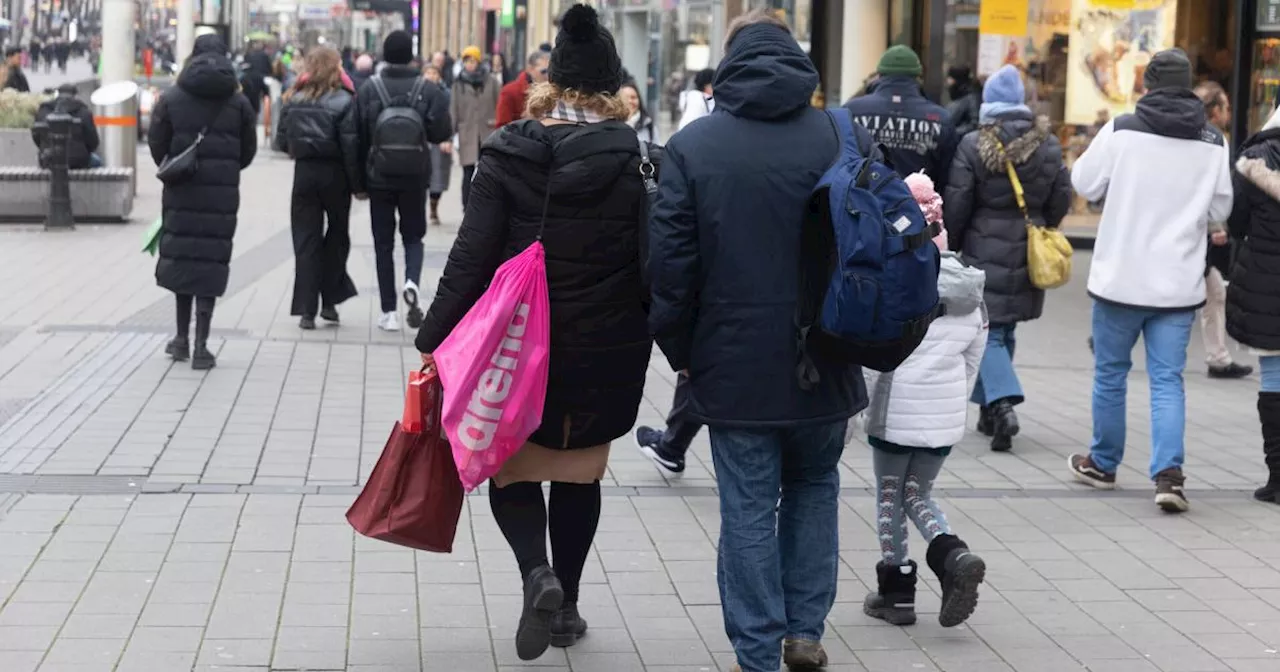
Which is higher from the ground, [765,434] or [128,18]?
[128,18]

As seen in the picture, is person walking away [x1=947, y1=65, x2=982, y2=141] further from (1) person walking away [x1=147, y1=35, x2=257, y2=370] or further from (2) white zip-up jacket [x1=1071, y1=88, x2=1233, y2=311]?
(1) person walking away [x1=147, y1=35, x2=257, y2=370]

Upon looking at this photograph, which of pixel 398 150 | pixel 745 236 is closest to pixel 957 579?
pixel 745 236

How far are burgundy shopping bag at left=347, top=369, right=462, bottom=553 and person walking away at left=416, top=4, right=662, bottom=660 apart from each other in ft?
0.55

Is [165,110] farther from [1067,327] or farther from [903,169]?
[1067,327]

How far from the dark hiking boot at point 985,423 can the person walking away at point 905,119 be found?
118cm

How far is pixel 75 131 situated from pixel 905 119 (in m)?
10.9

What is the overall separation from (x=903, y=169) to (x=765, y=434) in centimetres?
439

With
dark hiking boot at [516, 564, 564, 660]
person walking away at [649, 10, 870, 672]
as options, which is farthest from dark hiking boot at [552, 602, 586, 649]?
person walking away at [649, 10, 870, 672]

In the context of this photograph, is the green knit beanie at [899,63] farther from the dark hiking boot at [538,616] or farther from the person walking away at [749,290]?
the dark hiking boot at [538,616]

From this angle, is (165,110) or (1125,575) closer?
(1125,575)

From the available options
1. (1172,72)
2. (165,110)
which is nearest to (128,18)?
(165,110)

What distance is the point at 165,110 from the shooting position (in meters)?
10.2

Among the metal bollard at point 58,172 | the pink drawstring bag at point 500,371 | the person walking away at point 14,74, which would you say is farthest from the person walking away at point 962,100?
the person walking away at point 14,74

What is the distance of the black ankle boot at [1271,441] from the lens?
785 centimetres
